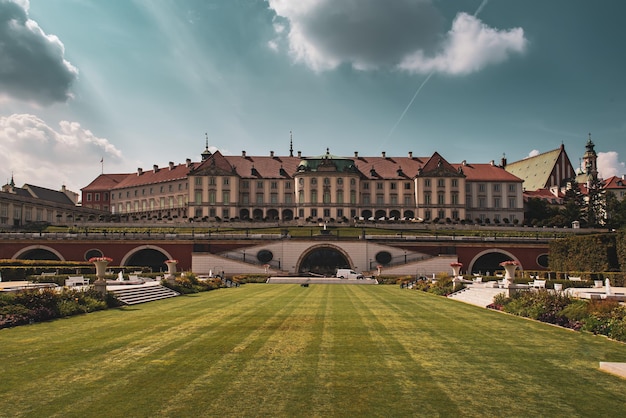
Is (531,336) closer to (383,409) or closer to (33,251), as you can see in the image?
(383,409)

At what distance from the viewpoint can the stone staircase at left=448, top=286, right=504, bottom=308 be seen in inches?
1016

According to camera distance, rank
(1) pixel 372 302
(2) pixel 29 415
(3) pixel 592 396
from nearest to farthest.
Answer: (2) pixel 29 415 < (3) pixel 592 396 < (1) pixel 372 302

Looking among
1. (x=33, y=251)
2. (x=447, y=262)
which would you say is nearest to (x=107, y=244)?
(x=33, y=251)

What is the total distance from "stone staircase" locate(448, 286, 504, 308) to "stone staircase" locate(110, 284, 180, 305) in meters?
17.4

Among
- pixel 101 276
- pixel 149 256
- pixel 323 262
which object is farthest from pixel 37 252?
pixel 101 276

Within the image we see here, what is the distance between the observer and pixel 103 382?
31.2 ft

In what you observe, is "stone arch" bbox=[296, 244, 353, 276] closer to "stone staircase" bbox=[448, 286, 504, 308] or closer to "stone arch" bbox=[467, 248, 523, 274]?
"stone arch" bbox=[467, 248, 523, 274]

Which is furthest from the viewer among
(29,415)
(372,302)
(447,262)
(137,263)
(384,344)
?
(137,263)

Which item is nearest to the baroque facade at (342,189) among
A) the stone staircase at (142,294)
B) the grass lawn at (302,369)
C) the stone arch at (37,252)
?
the stone arch at (37,252)

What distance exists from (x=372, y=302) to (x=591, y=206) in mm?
85699

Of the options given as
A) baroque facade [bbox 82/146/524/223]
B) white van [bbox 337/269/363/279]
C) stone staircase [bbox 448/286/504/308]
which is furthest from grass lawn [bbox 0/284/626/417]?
baroque facade [bbox 82/146/524/223]

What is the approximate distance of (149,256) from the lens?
6397 centimetres

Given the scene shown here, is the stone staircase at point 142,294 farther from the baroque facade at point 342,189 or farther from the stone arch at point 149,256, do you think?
the baroque facade at point 342,189

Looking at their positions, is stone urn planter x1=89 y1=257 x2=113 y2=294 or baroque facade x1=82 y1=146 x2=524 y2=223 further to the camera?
baroque facade x1=82 y1=146 x2=524 y2=223
